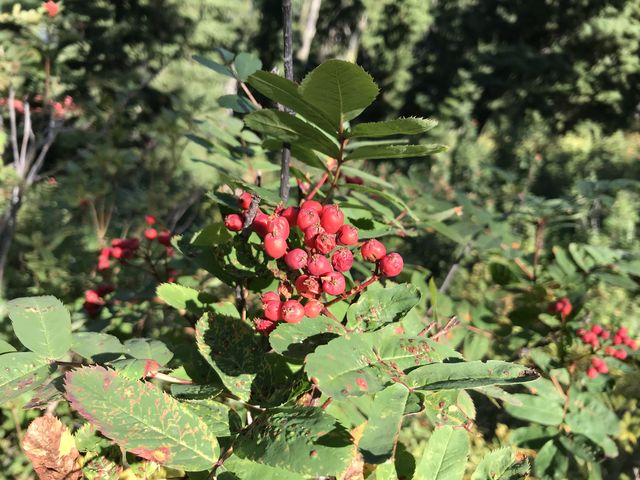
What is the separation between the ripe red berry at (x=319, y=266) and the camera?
1.88 feet

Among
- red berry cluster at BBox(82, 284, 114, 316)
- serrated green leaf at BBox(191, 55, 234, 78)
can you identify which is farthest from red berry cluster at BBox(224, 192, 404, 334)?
red berry cluster at BBox(82, 284, 114, 316)

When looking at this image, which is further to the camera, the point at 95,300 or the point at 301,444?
the point at 95,300

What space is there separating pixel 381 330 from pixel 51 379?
0.47 meters

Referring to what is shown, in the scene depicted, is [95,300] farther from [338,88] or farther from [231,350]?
[338,88]

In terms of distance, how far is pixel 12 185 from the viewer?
7.13 feet

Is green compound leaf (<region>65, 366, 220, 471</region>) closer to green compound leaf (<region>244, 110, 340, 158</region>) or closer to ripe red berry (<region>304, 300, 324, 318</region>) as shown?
ripe red berry (<region>304, 300, 324, 318</region>)

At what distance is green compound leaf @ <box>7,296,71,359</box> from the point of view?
0.63 metres

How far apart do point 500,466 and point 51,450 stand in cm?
62

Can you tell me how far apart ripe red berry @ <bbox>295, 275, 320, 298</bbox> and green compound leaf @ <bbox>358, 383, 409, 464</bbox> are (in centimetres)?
15

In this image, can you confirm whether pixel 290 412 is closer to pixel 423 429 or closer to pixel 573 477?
pixel 573 477

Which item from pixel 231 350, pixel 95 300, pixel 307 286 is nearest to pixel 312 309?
pixel 307 286

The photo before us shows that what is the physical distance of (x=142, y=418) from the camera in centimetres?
51

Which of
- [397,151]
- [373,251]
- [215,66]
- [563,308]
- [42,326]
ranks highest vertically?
[215,66]

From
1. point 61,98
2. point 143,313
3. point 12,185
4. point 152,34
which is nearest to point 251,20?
point 152,34
